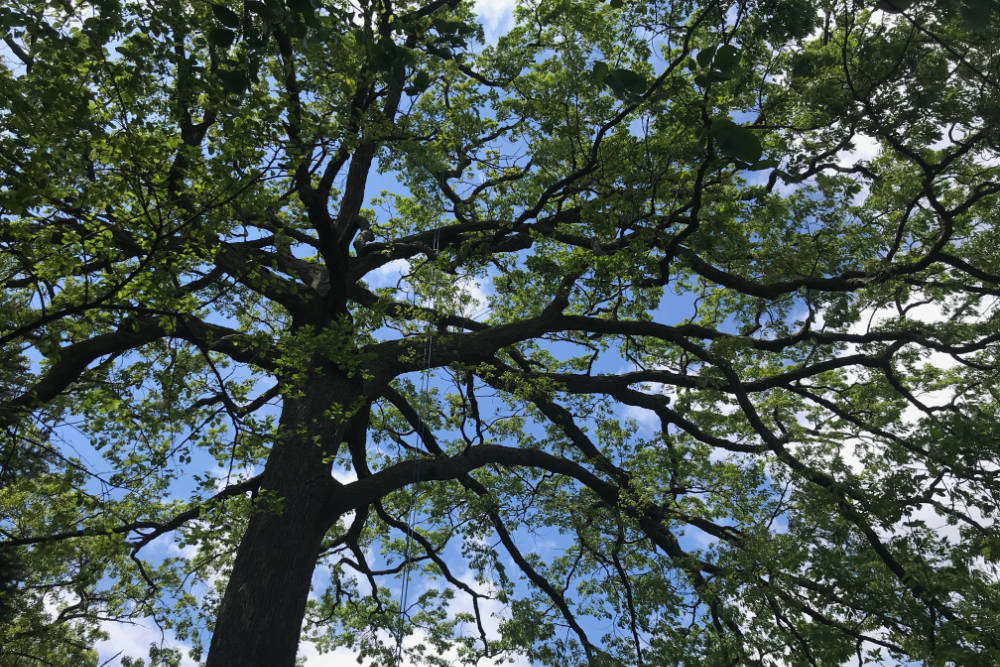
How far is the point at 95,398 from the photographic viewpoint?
555cm

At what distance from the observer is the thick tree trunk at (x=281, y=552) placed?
5.20 metres

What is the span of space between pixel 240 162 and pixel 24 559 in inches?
162

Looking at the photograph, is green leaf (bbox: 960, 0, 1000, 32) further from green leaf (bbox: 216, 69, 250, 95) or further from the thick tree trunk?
the thick tree trunk

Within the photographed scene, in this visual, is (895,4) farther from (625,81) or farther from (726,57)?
(625,81)

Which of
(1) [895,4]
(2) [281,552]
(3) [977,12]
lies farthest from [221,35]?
(2) [281,552]

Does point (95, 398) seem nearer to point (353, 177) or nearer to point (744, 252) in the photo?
point (353, 177)

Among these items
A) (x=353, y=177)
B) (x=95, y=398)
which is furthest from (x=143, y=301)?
(x=353, y=177)

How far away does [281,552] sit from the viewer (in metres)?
5.67

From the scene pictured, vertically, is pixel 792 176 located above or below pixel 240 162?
above

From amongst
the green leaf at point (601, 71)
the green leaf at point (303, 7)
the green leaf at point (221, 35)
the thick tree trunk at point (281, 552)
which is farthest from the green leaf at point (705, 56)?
the thick tree trunk at point (281, 552)

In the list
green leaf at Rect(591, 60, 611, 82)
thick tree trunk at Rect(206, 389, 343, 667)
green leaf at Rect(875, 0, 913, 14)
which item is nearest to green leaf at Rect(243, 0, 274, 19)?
green leaf at Rect(591, 60, 611, 82)

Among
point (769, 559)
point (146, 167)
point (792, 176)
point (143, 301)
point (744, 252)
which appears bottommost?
point (769, 559)

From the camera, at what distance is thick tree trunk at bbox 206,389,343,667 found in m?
5.20

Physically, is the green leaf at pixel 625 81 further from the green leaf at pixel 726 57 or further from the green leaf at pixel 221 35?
the green leaf at pixel 221 35
